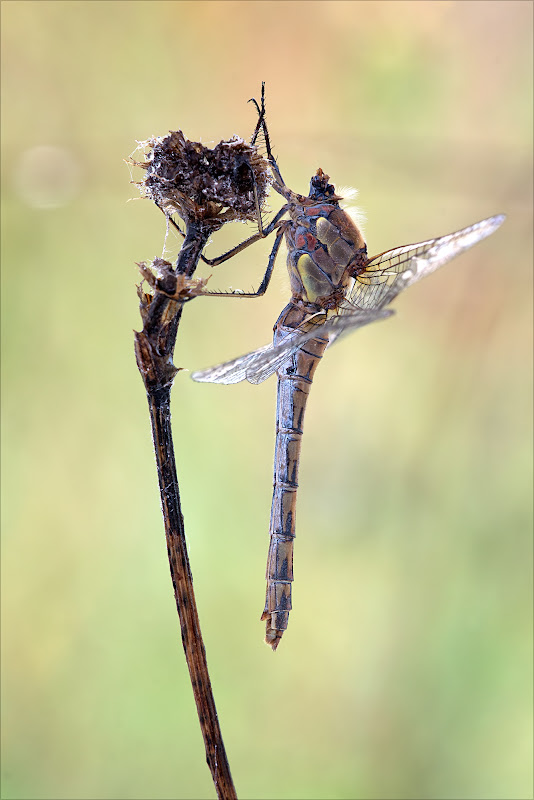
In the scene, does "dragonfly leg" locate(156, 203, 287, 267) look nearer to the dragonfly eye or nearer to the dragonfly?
the dragonfly

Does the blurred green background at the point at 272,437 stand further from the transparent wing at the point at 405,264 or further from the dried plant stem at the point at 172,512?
the dried plant stem at the point at 172,512

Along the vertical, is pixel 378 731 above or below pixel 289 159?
below

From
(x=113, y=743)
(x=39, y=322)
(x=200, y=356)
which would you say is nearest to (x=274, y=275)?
(x=200, y=356)

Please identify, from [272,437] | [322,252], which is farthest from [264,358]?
[272,437]

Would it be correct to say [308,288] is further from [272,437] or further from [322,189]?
[272,437]

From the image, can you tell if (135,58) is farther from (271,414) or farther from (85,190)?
(271,414)

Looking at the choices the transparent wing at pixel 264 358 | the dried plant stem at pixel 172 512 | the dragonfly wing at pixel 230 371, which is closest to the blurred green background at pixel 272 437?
the transparent wing at pixel 264 358

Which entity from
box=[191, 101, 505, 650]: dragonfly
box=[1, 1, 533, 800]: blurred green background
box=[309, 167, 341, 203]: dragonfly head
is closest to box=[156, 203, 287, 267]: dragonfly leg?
box=[191, 101, 505, 650]: dragonfly
